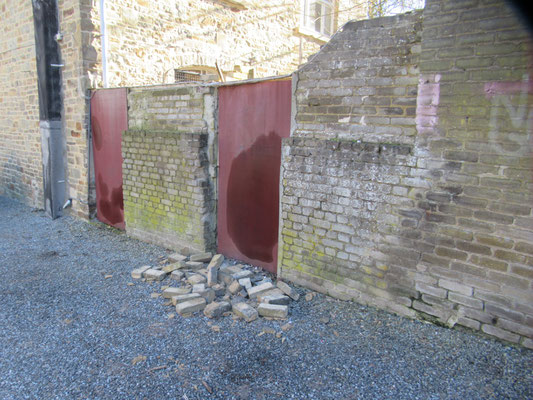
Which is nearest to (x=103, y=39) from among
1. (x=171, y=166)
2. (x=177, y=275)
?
(x=171, y=166)

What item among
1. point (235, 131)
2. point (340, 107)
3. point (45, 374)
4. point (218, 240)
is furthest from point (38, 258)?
point (340, 107)

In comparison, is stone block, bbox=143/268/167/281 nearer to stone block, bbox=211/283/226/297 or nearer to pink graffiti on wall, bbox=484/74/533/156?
stone block, bbox=211/283/226/297

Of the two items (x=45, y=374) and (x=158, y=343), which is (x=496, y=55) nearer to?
(x=158, y=343)

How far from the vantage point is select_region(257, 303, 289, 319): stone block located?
3.67 meters

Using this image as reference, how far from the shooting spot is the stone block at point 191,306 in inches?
150

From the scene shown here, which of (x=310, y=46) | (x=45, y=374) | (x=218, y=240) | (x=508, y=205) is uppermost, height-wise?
(x=310, y=46)

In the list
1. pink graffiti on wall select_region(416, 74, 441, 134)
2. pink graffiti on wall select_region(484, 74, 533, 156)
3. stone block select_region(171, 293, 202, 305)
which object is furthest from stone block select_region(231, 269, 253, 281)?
pink graffiti on wall select_region(484, 74, 533, 156)

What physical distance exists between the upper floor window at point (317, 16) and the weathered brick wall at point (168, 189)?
762cm

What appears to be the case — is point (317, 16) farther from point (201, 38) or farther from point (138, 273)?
point (138, 273)

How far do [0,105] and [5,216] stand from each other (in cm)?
335

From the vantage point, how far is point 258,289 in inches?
162

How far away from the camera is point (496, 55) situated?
9.60 feet

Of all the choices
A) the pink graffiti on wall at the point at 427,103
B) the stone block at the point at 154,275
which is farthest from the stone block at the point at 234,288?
the pink graffiti on wall at the point at 427,103

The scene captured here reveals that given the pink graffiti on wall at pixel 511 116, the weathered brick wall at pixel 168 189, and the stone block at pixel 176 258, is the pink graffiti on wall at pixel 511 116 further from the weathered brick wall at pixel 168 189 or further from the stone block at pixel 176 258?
the stone block at pixel 176 258
